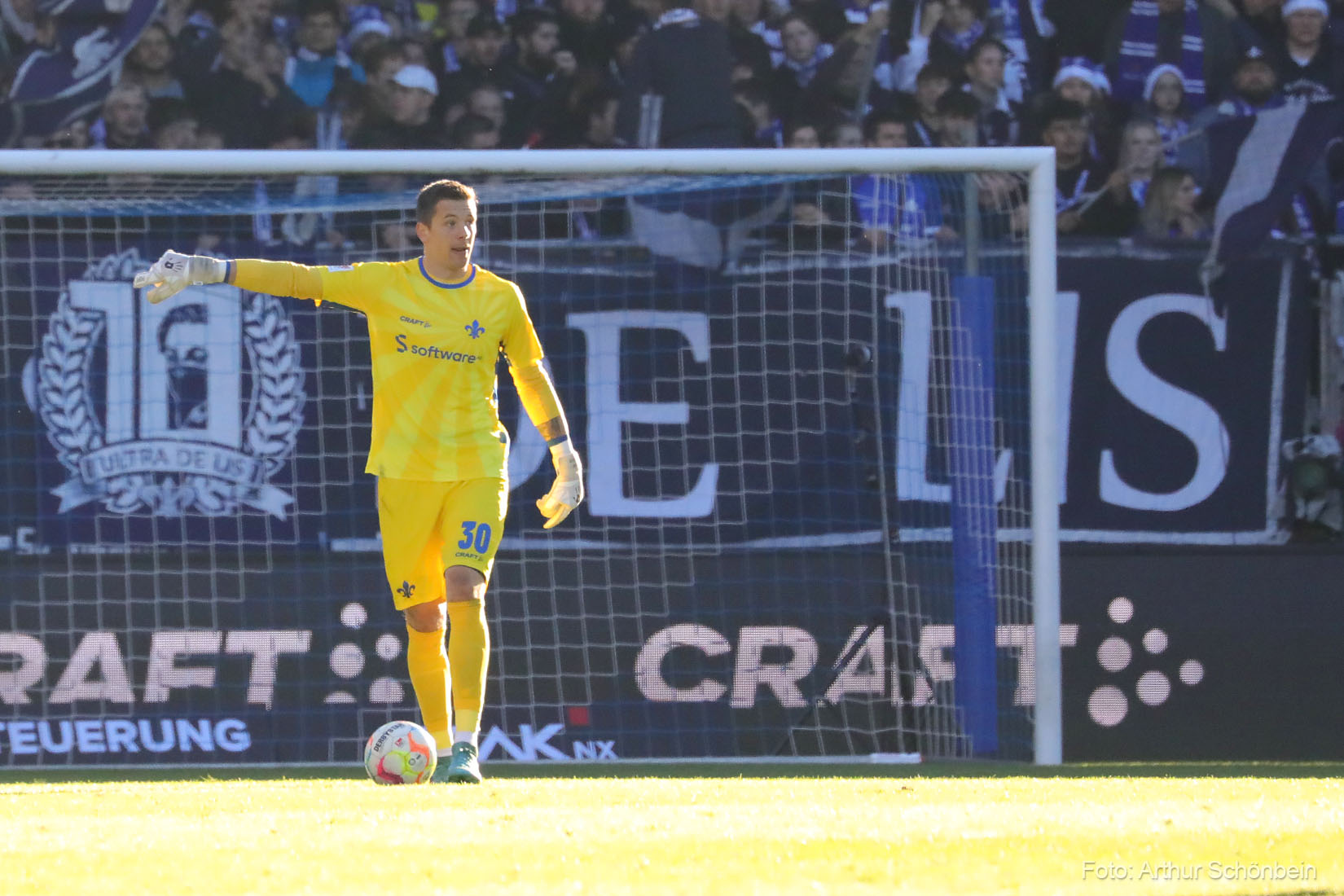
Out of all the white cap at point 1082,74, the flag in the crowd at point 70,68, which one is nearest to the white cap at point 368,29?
the flag in the crowd at point 70,68

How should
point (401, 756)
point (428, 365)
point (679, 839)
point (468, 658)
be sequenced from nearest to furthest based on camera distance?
point (679, 839) < point (401, 756) < point (468, 658) < point (428, 365)

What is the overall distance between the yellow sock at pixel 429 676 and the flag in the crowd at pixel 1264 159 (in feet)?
13.9

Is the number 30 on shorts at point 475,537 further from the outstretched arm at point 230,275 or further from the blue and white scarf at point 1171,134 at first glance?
the blue and white scarf at point 1171,134

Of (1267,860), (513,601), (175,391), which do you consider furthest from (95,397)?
(1267,860)

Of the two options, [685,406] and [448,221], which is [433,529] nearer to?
[448,221]

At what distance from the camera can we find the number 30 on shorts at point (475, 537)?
5414mm

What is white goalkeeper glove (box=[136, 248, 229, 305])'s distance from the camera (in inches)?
207

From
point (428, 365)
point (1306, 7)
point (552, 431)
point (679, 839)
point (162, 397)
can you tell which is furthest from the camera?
point (1306, 7)

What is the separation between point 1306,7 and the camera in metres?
8.73

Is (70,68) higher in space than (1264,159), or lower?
higher

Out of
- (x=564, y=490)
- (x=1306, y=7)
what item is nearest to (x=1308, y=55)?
(x=1306, y=7)

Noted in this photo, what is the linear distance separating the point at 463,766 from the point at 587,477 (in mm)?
2573

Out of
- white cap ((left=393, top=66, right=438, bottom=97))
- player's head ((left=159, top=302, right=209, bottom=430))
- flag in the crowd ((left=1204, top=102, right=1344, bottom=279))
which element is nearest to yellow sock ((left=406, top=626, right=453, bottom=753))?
player's head ((left=159, top=302, right=209, bottom=430))

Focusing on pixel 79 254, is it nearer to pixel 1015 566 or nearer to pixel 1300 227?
pixel 1015 566
